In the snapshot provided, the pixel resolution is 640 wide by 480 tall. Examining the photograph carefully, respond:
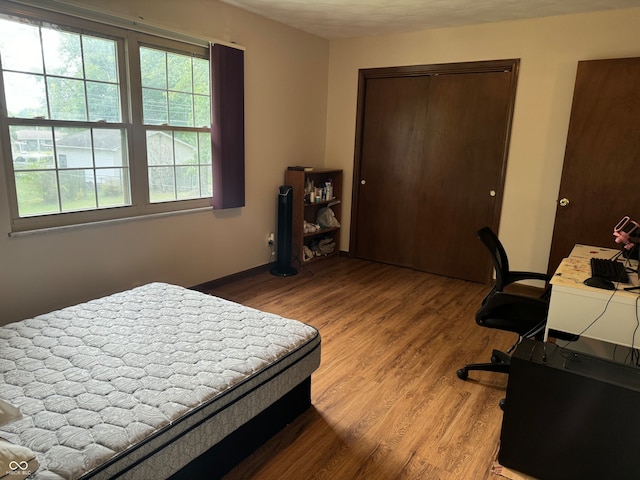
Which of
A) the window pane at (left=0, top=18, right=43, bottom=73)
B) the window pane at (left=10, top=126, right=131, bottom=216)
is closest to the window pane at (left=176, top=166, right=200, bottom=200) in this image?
the window pane at (left=10, top=126, right=131, bottom=216)

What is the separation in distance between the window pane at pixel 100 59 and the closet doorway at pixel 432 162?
268 cm

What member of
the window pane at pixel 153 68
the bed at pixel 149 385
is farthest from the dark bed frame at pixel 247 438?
the window pane at pixel 153 68

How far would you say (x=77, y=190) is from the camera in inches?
114

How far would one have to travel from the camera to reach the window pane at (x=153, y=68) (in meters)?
3.15

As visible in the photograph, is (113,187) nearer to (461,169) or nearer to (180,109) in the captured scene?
(180,109)

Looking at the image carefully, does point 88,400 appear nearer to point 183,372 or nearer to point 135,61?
point 183,372

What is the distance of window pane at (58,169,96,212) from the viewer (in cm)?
283

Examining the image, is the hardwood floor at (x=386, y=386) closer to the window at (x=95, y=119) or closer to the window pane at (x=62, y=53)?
the window at (x=95, y=119)

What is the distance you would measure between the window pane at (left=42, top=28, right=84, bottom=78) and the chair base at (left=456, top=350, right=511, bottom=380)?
123 inches

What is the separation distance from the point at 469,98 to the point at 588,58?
100 centimetres

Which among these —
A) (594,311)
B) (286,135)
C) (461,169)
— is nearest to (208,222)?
(286,135)

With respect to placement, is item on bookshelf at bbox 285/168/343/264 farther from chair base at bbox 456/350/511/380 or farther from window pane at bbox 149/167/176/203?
chair base at bbox 456/350/511/380

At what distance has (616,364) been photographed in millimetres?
1746

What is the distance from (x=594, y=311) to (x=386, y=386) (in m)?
1.17
